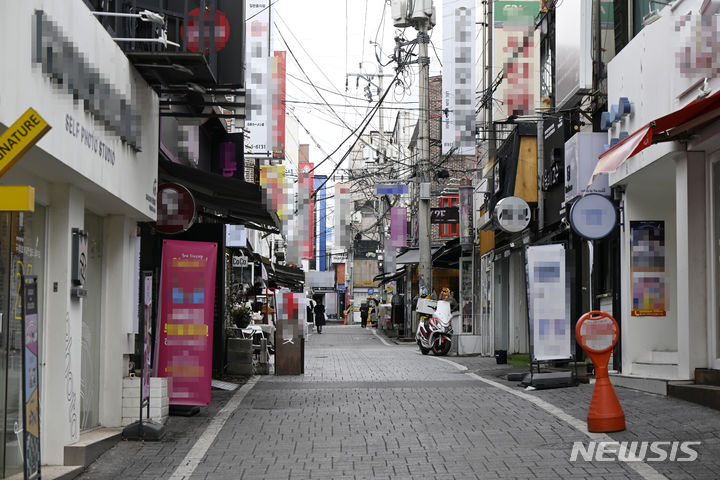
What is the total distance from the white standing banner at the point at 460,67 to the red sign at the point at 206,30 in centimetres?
1645

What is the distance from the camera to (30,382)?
23.3 ft

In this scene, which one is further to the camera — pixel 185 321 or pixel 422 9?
pixel 422 9

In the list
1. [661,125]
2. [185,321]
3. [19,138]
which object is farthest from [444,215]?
[19,138]

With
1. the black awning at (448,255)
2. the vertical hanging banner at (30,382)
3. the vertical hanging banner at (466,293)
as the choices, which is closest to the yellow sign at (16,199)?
the vertical hanging banner at (30,382)

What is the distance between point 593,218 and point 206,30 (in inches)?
263

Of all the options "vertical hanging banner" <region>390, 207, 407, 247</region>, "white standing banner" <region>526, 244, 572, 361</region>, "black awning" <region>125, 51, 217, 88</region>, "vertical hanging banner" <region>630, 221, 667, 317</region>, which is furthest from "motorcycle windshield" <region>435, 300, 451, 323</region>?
"black awning" <region>125, 51, 217, 88</region>

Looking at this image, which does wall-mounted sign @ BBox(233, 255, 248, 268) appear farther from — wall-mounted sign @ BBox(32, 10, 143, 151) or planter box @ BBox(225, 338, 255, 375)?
wall-mounted sign @ BBox(32, 10, 143, 151)

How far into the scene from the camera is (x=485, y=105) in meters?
28.5

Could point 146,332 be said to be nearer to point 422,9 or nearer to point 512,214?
point 512,214

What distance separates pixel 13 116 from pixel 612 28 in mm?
13055

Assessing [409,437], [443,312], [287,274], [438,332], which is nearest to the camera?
[409,437]

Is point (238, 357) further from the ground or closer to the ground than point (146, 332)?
closer to the ground

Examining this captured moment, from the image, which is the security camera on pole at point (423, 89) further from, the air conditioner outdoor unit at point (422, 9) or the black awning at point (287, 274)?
the black awning at point (287, 274)

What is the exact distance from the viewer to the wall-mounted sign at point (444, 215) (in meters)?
38.2
